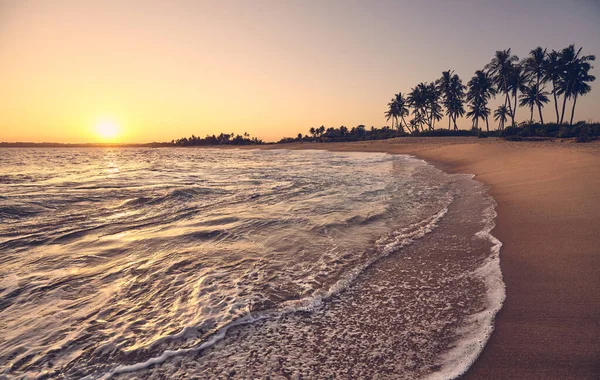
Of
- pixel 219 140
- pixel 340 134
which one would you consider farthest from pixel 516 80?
pixel 219 140

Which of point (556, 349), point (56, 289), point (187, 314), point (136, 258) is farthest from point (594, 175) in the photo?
point (56, 289)

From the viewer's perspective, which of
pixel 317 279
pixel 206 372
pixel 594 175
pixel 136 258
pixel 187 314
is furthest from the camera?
pixel 594 175

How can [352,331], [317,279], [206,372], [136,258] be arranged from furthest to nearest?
[136,258] → [317,279] → [352,331] → [206,372]

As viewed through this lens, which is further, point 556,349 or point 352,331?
point 352,331

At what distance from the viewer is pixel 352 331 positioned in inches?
128

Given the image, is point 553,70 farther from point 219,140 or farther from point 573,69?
point 219,140

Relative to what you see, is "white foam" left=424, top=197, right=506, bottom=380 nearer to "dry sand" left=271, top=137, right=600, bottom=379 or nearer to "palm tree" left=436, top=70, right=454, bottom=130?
"dry sand" left=271, top=137, right=600, bottom=379

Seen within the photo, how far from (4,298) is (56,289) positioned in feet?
1.77

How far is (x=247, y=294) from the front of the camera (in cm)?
410

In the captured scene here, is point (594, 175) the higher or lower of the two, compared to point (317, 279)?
higher

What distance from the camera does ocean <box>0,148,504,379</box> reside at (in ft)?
9.28

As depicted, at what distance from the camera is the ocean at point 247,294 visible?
9.28 feet

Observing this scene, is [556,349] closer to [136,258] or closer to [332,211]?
[136,258]

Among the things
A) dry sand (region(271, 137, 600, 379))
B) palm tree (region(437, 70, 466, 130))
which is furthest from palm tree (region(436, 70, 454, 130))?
dry sand (region(271, 137, 600, 379))
